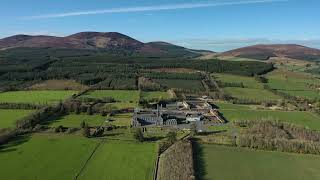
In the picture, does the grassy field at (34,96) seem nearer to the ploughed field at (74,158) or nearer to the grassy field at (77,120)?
the grassy field at (77,120)

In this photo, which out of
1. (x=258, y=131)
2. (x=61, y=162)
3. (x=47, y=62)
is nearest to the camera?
(x=61, y=162)

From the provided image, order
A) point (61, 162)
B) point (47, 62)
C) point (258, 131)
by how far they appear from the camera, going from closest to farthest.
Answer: point (61, 162) → point (258, 131) → point (47, 62)

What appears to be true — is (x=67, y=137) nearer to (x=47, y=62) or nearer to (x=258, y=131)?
(x=258, y=131)

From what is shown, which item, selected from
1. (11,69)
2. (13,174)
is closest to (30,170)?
(13,174)

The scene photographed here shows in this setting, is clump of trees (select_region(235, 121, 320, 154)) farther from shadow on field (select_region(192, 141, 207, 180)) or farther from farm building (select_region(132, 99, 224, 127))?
farm building (select_region(132, 99, 224, 127))

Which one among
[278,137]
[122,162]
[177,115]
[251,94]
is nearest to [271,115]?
[177,115]

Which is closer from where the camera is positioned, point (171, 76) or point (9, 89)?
point (9, 89)

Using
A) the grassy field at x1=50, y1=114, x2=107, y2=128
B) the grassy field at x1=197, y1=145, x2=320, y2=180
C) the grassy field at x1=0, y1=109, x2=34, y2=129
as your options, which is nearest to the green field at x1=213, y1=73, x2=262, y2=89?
the grassy field at x1=50, y1=114, x2=107, y2=128

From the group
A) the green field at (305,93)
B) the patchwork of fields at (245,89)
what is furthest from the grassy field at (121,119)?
the green field at (305,93)
